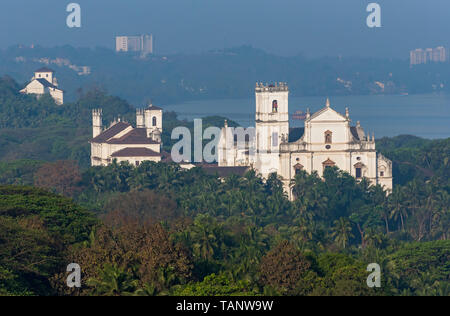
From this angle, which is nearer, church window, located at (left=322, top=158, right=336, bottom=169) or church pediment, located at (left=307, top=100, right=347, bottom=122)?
church pediment, located at (left=307, top=100, right=347, bottom=122)

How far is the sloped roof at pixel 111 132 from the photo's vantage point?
3792 inches

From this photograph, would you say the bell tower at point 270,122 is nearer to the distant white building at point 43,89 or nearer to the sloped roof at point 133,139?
the sloped roof at point 133,139

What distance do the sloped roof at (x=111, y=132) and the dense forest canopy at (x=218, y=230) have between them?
7.02 m

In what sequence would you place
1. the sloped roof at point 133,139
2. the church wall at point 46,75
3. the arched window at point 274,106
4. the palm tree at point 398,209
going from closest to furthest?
the palm tree at point 398,209, the arched window at point 274,106, the sloped roof at point 133,139, the church wall at point 46,75

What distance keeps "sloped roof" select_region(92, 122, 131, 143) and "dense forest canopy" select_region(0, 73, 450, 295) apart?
7019mm

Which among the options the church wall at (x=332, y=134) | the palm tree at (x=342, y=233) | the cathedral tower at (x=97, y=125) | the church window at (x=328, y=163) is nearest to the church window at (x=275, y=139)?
the church wall at (x=332, y=134)

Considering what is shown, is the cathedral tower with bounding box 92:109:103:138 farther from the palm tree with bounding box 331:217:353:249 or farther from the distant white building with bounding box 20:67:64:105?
the distant white building with bounding box 20:67:64:105

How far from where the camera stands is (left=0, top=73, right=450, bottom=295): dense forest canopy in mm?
42656

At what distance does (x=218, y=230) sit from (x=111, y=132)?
140 ft

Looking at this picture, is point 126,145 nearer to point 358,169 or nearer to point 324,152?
point 324,152

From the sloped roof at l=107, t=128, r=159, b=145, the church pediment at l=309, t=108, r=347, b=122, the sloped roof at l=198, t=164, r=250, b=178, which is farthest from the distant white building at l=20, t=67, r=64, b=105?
the church pediment at l=309, t=108, r=347, b=122

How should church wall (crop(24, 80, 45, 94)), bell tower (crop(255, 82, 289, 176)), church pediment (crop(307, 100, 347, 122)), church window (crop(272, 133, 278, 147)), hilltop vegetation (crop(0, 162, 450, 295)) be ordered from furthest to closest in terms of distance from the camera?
1. church wall (crop(24, 80, 45, 94))
2. church window (crop(272, 133, 278, 147))
3. bell tower (crop(255, 82, 289, 176))
4. church pediment (crop(307, 100, 347, 122))
5. hilltop vegetation (crop(0, 162, 450, 295))
